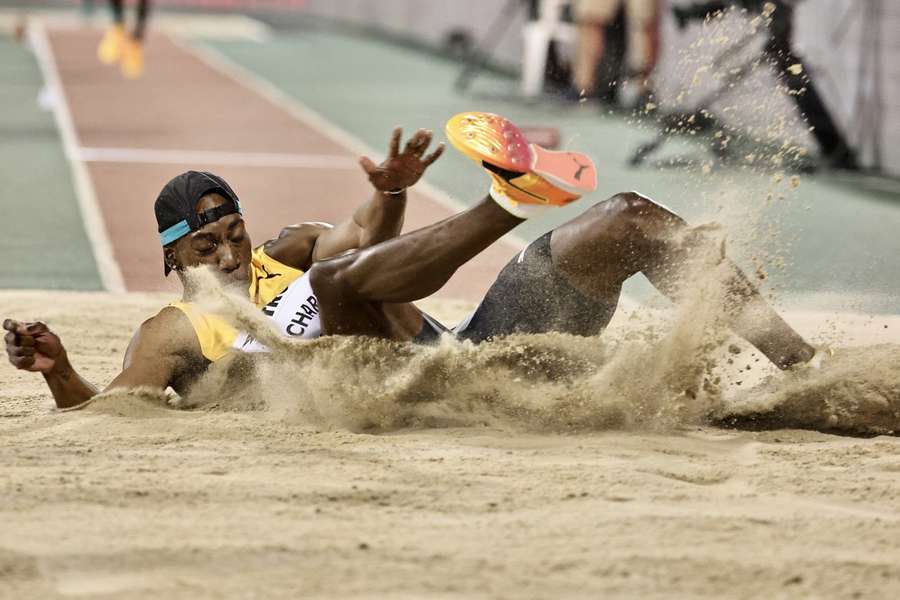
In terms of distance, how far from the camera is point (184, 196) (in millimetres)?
4383

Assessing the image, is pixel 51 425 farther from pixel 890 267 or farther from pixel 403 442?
pixel 890 267

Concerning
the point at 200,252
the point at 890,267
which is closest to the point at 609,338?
the point at 200,252

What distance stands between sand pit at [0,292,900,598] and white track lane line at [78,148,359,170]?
5.99m

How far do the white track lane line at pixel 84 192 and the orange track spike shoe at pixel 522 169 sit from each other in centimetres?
333

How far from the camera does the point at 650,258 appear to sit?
4160 mm

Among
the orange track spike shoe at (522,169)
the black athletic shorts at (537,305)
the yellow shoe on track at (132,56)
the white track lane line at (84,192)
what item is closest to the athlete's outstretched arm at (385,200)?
the orange track spike shoe at (522,169)

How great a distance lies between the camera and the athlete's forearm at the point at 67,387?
4242 millimetres

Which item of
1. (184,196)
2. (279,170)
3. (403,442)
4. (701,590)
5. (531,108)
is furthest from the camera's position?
(531,108)

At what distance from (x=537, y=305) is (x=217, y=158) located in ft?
22.8

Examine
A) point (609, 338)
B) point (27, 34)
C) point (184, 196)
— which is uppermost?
point (184, 196)

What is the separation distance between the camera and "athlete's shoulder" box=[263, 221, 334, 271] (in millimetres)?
4680

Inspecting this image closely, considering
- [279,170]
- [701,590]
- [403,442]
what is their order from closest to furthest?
Result: [701,590], [403,442], [279,170]

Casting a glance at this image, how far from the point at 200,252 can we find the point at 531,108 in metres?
10.1

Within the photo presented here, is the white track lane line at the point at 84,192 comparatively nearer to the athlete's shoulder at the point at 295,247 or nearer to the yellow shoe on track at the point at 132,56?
the yellow shoe on track at the point at 132,56
